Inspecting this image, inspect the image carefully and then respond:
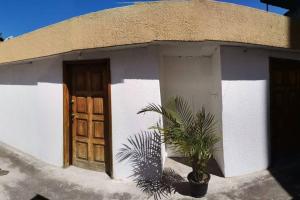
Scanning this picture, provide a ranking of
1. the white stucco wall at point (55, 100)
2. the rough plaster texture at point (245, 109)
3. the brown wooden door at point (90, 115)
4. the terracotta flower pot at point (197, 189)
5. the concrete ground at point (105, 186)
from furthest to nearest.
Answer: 1. the brown wooden door at point (90, 115)
2. the rough plaster texture at point (245, 109)
3. the white stucco wall at point (55, 100)
4. the concrete ground at point (105, 186)
5. the terracotta flower pot at point (197, 189)

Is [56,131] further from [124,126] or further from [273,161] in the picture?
[273,161]

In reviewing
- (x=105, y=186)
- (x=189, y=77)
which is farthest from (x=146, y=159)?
(x=189, y=77)

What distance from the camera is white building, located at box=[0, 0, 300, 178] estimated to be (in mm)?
4908

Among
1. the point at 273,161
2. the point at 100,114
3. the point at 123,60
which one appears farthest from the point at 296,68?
the point at 100,114

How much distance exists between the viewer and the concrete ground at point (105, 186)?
468 cm

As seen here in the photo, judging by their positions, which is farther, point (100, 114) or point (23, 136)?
point (23, 136)

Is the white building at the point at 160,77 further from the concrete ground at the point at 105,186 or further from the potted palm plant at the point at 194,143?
the potted palm plant at the point at 194,143

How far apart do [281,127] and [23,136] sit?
264 inches

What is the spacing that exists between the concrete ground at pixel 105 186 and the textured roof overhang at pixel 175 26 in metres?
2.60

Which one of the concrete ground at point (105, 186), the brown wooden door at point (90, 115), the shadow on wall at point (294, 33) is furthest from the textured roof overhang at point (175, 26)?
the concrete ground at point (105, 186)

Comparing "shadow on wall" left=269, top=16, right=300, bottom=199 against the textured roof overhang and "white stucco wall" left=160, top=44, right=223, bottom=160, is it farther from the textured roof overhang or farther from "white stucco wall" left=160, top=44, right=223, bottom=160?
"white stucco wall" left=160, top=44, right=223, bottom=160

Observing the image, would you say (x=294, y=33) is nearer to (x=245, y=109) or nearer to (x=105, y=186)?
(x=245, y=109)

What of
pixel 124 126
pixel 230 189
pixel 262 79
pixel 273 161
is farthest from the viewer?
pixel 273 161

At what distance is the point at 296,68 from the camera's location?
6652 mm
